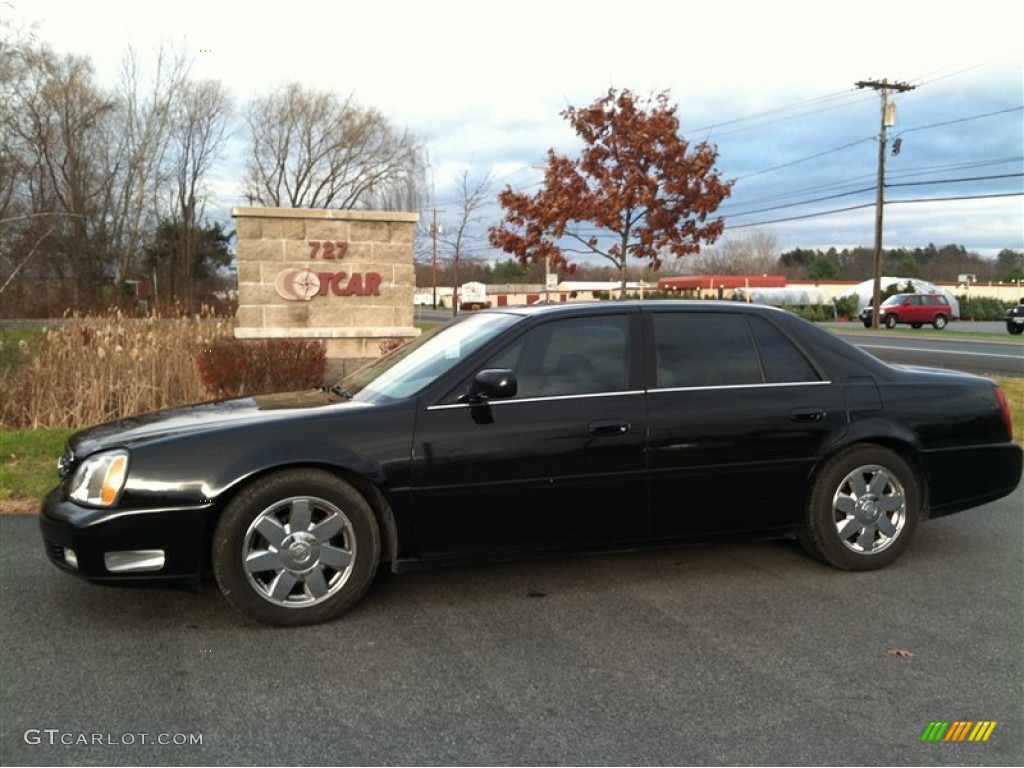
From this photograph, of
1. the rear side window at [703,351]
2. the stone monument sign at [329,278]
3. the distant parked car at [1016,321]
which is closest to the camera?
the rear side window at [703,351]

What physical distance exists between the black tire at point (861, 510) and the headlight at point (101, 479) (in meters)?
3.56

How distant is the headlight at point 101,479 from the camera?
12.3 ft

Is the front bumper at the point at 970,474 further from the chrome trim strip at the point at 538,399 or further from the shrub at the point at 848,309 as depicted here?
the shrub at the point at 848,309

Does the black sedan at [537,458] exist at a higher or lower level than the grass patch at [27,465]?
higher

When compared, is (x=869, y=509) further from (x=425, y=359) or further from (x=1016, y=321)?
(x=1016, y=321)

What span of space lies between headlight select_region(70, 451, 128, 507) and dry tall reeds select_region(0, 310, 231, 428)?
5221 millimetres

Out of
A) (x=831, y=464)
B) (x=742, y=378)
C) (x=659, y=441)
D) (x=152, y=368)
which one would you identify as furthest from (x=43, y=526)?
(x=152, y=368)

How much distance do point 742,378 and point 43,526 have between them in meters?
3.66

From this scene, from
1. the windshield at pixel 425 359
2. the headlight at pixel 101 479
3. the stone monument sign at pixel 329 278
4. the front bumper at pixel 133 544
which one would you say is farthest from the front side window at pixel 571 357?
the stone monument sign at pixel 329 278

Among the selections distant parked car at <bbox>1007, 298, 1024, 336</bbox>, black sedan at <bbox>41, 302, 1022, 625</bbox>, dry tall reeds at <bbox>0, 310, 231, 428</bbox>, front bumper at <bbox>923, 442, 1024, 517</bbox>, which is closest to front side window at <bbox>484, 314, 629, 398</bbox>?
black sedan at <bbox>41, 302, 1022, 625</bbox>

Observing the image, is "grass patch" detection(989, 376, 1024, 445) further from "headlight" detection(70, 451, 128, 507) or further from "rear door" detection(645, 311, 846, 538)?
"headlight" detection(70, 451, 128, 507)

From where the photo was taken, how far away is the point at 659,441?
14.3ft

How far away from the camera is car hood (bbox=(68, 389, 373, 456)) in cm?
398

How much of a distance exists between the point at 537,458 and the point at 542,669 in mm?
1064
